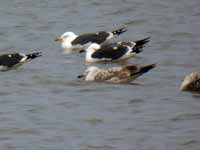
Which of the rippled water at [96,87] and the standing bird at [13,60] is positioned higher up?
the standing bird at [13,60]

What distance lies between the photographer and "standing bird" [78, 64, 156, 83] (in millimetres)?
14680

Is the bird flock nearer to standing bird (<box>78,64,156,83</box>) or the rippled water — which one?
standing bird (<box>78,64,156,83</box>)

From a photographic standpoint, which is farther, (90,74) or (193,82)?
(90,74)

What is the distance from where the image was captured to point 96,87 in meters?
14.6

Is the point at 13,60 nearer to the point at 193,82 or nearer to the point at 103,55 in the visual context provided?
the point at 103,55

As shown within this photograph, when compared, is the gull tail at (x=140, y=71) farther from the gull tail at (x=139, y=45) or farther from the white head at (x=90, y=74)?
the gull tail at (x=139, y=45)

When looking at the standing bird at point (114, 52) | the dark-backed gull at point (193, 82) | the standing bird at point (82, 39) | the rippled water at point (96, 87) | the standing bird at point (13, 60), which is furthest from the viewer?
the standing bird at point (82, 39)

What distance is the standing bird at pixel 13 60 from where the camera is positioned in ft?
52.9

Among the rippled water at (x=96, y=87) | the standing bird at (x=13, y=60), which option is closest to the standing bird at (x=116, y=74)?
the rippled water at (x=96, y=87)

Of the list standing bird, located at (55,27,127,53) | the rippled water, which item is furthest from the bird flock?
the rippled water

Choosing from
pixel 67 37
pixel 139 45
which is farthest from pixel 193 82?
pixel 67 37

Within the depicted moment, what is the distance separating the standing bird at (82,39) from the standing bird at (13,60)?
1.85 metres

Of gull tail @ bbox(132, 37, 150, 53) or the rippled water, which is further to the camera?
gull tail @ bbox(132, 37, 150, 53)

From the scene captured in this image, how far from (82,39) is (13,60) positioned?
7.68 feet
